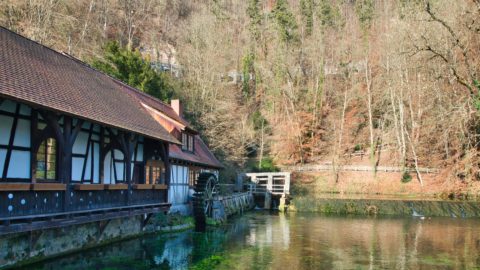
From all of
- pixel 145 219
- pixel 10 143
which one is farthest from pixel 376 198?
pixel 10 143

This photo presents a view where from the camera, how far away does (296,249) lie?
644 inches

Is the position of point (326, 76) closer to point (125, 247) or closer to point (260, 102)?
point (260, 102)

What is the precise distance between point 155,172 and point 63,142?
802 cm

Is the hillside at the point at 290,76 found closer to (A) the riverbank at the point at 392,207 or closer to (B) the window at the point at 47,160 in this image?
(A) the riverbank at the point at 392,207

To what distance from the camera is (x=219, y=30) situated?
54.0m

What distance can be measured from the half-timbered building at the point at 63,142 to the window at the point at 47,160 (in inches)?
1.1

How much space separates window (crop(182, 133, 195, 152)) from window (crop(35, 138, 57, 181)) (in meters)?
12.2

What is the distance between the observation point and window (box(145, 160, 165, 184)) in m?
19.2

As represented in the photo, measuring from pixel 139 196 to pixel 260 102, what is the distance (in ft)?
115

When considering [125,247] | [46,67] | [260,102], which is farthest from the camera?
[260,102]

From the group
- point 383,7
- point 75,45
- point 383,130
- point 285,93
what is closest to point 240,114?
point 285,93

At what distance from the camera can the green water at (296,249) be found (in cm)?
1345

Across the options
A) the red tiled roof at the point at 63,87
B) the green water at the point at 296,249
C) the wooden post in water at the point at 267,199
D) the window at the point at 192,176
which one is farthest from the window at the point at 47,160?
the wooden post in water at the point at 267,199

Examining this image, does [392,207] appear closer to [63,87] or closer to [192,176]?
[192,176]
